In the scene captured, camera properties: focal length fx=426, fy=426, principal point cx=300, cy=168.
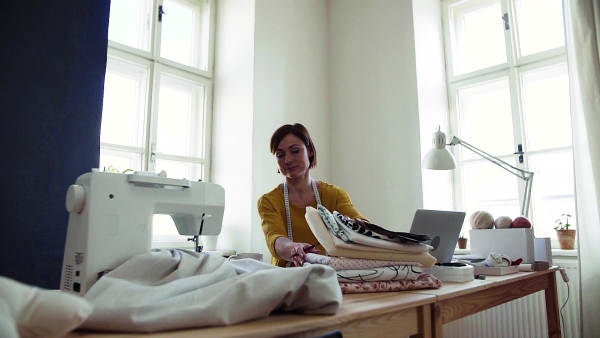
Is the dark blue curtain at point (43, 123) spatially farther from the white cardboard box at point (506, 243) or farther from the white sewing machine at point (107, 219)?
the white cardboard box at point (506, 243)

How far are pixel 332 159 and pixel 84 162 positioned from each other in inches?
82.2

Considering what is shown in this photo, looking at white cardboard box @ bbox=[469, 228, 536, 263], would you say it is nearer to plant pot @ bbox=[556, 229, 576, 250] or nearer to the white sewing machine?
plant pot @ bbox=[556, 229, 576, 250]

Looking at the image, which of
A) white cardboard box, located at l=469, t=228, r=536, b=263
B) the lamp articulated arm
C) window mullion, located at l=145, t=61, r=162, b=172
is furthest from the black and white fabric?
window mullion, located at l=145, t=61, r=162, b=172

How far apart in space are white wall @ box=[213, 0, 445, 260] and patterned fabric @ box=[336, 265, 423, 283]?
5.92 ft

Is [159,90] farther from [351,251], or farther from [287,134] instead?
[351,251]

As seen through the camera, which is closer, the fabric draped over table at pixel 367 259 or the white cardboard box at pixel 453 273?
the fabric draped over table at pixel 367 259

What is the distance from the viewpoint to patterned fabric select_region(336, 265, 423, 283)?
1.10 meters

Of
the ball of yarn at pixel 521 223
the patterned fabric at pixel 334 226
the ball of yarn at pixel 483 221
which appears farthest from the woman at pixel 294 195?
the ball of yarn at pixel 521 223

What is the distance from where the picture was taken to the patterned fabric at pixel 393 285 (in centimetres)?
108

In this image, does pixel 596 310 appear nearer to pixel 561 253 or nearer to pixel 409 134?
pixel 561 253

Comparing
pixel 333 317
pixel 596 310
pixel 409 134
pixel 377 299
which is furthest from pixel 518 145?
pixel 333 317

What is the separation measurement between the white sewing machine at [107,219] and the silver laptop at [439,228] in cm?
79

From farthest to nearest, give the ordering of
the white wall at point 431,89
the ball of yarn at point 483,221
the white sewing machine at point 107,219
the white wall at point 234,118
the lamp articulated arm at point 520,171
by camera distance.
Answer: the white wall at point 431,89 < the white wall at point 234,118 < the lamp articulated arm at point 520,171 < the ball of yarn at point 483,221 < the white sewing machine at point 107,219

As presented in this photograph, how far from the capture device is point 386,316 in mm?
905
